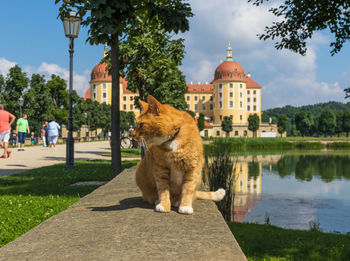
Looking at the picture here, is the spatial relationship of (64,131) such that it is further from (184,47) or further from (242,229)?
(242,229)

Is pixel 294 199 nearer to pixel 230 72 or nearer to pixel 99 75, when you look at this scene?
pixel 230 72

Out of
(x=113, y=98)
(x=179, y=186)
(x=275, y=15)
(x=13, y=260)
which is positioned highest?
(x=275, y=15)

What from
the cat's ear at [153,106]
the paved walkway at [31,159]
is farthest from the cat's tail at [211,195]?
the paved walkway at [31,159]

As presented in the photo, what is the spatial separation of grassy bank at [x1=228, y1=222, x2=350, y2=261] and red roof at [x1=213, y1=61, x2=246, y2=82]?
3663 inches

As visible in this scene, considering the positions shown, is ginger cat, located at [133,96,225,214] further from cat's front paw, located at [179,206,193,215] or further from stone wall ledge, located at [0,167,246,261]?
stone wall ledge, located at [0,167,246,261]

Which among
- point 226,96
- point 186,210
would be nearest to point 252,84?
point 226,96

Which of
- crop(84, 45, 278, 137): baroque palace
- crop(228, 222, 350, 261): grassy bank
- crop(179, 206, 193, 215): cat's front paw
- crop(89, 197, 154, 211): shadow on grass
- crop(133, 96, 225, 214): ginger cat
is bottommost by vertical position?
crop(228, 222, 350, 261): grassy bank

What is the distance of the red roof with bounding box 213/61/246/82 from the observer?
96.6m

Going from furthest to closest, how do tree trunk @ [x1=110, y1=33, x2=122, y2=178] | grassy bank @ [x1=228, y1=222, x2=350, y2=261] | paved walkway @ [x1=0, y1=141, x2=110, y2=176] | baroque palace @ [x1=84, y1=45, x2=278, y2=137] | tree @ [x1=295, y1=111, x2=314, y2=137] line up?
baroque palace @ [x1=84, y1=45, x2=278, y2=137], tree @ [x1=295, y1=111, x2=314, y2=137], paved walkway @ [x1=0, y1=141, x2=110, y2=176], tree trunk @ [x1=110, y1=33, x2=122, y2=178], grassy bank @ [x1=228, y1=222, x2=350, y2=261]

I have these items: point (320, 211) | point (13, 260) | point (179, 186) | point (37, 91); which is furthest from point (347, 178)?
point (37, 91)

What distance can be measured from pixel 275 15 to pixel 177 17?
5.16m

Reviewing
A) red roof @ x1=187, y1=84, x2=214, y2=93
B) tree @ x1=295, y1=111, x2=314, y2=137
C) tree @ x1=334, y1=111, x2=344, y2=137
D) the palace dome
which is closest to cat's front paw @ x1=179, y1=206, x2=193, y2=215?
tree @ x1=334, y1=111, x2=344, y2=137

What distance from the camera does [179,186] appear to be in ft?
10.2

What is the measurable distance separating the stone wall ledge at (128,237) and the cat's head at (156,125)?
0.66 metres
